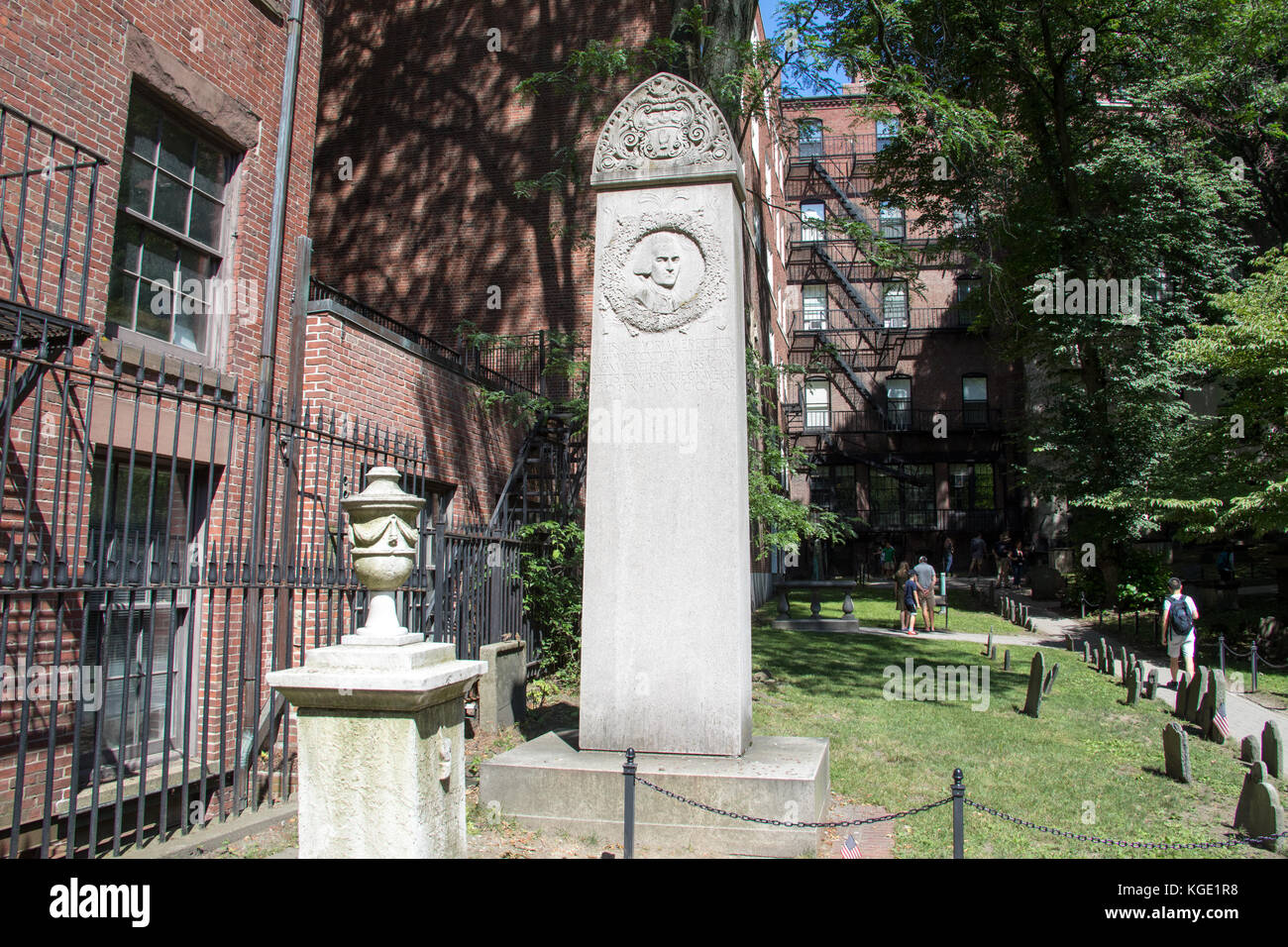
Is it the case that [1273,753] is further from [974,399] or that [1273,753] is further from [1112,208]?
[974,399]

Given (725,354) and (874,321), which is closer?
(725,354)

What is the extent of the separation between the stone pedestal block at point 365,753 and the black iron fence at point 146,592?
2.71 ft

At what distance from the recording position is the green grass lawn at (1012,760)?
6.37m

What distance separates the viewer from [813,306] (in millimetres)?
41312

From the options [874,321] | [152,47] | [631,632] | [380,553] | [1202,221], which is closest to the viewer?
[380,553]

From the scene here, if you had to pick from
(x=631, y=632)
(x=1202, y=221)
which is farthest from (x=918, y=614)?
(x=631, y=632)

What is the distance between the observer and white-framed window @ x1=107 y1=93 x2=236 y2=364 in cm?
769

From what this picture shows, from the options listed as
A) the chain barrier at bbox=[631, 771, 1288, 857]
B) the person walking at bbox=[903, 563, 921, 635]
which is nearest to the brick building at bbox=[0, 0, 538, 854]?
the chain barrier at bbox=[631, 771, 1288, 857]

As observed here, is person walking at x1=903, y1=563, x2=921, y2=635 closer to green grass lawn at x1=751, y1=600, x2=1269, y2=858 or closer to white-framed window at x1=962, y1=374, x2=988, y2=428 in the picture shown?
green grass lawn at x1=751, y1=600, x2=1269, y2=858

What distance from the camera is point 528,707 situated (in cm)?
1000

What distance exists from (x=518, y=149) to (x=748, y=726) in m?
14.8

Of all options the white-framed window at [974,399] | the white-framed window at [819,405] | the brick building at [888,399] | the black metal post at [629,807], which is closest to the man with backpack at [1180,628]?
the black metal post at [629,807]

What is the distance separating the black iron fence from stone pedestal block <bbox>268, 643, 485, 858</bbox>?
0.83 m
